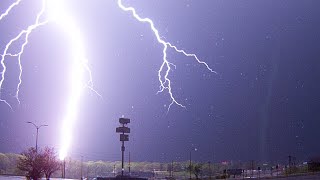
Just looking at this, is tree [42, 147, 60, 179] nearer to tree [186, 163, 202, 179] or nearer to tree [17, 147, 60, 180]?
tree [17, 147, 60, 180]

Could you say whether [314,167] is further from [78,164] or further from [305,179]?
[78,164]

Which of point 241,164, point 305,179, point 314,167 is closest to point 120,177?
point 305,179

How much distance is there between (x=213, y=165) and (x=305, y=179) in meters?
110

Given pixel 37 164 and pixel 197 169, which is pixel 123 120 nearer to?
pixel 37 164

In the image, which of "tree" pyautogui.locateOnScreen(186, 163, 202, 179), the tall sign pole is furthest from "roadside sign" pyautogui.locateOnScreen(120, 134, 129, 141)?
"tree" pyautogui.locateOnScreen(186, 163, 202, 179)

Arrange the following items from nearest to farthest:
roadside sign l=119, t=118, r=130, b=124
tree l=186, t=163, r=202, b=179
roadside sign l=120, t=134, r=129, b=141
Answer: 1. roadside sign l=120, t=134, r=129, b=141
2. roadside sign l=119, t=118, r=130, b=124
3. tree l=186, t=163, r=202, b=179

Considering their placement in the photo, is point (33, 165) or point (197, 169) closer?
point (33, 165)

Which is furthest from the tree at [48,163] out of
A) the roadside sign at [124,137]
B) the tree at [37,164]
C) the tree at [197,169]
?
the tree at [197,169]

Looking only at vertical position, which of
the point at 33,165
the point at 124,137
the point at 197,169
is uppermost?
the point at 124,137

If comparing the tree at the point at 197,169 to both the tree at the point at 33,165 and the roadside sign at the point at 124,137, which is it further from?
the tree at the point at 33,165

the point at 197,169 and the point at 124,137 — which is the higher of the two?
the point at 124,137

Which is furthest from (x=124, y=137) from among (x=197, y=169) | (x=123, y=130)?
(x=197, y=169)

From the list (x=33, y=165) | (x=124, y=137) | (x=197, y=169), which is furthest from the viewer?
(x=197, y=169)

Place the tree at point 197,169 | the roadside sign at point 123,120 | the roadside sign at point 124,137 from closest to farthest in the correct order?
the roadside sign at point 124,137 → the roadside sign at point 123,120 → the tree at point 197,169
